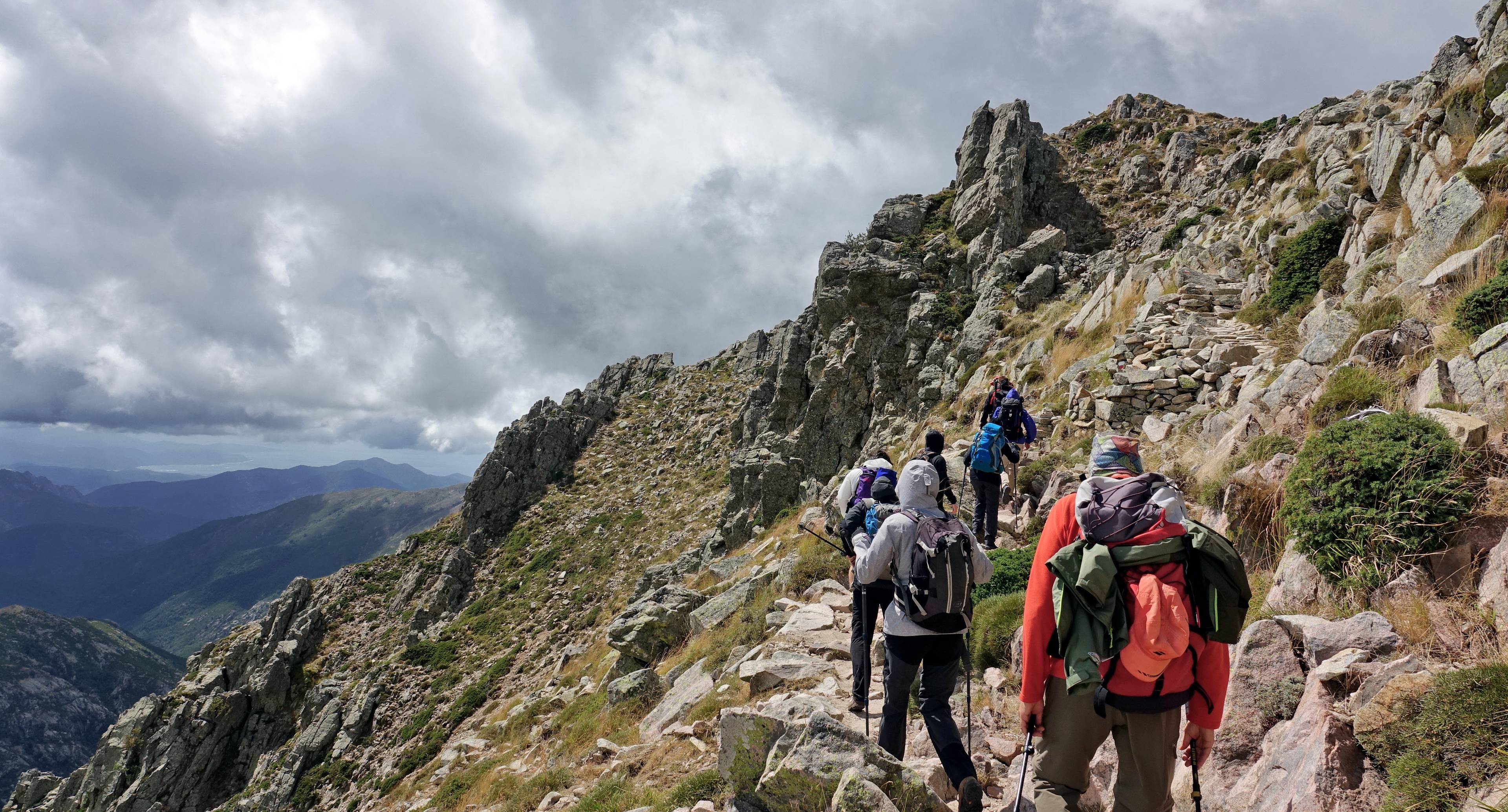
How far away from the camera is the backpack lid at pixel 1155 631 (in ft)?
9.50

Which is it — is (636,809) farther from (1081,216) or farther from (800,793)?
(1081,216)

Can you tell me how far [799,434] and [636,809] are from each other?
2832 cm

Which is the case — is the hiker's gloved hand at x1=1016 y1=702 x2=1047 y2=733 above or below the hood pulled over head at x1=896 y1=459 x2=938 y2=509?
below

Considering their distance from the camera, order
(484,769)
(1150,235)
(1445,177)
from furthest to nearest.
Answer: (1150,235) < (484,769) < (1445,177)

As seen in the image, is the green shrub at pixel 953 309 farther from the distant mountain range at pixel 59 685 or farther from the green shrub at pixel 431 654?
the distant mountain range at pixel 59 685

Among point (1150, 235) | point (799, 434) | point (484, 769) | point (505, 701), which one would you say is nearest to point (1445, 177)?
point (1150, 235)

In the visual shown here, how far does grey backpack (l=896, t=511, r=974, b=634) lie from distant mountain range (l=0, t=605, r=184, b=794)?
570ft

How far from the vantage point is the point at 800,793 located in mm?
4145

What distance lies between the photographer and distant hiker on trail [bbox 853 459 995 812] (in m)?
4.43

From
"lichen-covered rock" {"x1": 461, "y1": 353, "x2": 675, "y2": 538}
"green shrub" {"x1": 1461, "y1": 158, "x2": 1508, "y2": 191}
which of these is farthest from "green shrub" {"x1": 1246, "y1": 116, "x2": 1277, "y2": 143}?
"lichen-covered rock" {"x1": 461, "y1": 353, "x2": 675, "y2": 538}

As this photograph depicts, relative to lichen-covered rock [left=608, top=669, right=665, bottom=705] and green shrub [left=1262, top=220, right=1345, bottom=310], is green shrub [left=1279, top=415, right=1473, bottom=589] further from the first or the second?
lichen-covered rock [left=608, top=669, right=665, bottom=705]

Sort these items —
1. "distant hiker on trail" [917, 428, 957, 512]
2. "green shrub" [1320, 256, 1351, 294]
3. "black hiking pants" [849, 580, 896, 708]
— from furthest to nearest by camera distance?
"green shrub" [1320, 256, 1351, 294]
"distant hiker on trail" [917, 428, 957, 512]
"black hiking pants" [849, 580, 896, 708]

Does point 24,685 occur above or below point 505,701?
below

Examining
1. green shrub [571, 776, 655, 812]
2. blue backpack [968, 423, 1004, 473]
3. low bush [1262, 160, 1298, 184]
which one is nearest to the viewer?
green shrub [571, 776, 655, 812]
